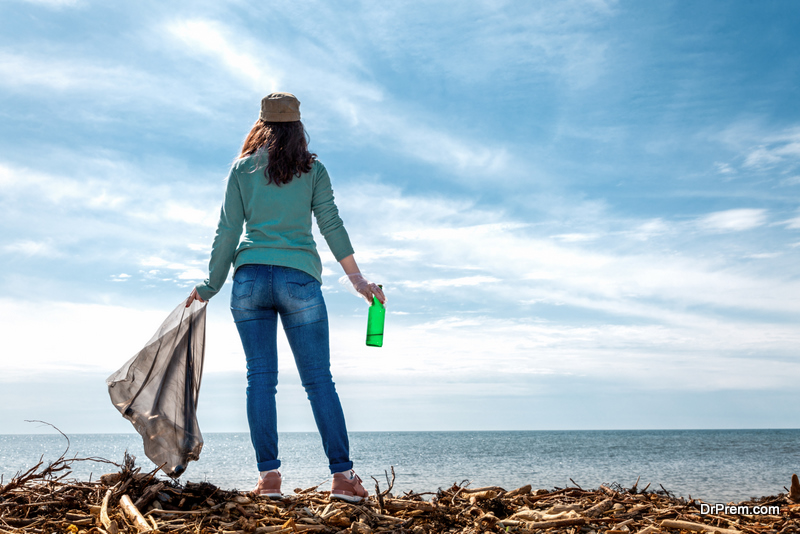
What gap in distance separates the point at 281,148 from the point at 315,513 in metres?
2.27

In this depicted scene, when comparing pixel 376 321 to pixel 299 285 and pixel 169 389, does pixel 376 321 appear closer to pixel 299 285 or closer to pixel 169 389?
pixel 299 285

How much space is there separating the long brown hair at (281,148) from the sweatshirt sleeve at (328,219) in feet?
0.48

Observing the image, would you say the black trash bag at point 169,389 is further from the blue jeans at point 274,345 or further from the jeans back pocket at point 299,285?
the jeans back pocket at point 299,285

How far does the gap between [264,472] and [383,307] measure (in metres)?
1.31

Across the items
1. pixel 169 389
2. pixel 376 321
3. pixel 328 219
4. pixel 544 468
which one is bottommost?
pixel 544 468

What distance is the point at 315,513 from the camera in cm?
308

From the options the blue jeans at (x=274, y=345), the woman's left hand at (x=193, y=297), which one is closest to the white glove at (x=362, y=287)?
the blue jeans at (x=274, y=345)

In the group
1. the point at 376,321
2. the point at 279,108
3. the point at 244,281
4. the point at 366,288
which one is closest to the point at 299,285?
the point at 244,281

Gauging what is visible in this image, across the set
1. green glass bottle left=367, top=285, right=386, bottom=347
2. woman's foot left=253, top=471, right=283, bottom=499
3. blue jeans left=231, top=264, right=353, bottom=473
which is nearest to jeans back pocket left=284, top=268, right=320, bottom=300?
blue jeans left=231, top=264, right=353, bottom=473

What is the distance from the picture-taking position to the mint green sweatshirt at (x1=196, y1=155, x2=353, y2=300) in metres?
3.53

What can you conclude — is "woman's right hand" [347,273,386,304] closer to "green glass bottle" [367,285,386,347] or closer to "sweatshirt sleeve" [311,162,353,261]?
"green glass bottle" [367,285,386,347]

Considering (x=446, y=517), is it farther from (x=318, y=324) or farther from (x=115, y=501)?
(x=115, y=501)

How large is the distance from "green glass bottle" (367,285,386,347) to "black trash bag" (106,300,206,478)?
1212mm

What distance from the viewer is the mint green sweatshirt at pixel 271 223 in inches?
139
